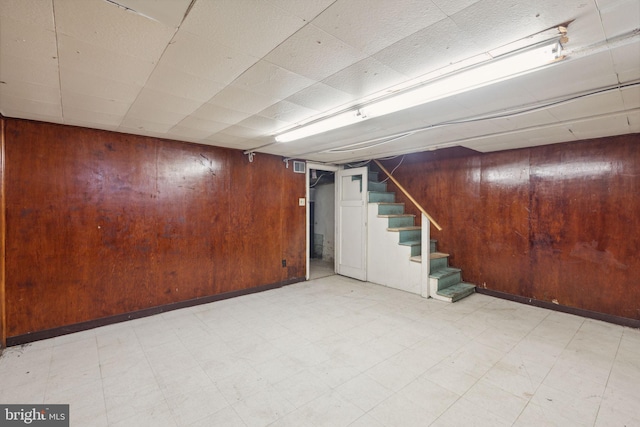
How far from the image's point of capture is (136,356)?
2.65 m

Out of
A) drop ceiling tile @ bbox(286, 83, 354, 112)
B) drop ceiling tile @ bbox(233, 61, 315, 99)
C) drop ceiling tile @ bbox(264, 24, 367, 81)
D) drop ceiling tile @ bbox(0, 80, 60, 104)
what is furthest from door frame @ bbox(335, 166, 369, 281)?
drop ceiling tile @ bbox(0, 80, 60, 104)

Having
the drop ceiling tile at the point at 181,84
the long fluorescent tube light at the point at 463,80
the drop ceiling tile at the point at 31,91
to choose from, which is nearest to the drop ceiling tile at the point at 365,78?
the long fluorescent tube light at the point at 463,80

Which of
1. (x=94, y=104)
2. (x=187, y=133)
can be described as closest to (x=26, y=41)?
(x=94, y=104)

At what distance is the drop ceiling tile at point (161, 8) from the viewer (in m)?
1.25

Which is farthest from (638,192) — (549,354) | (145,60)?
(145,60)

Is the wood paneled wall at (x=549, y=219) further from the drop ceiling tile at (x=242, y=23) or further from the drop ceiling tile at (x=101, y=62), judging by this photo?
the drop ceiling tile at (x=101, y=62)

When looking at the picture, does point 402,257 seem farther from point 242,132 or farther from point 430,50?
point 430,50

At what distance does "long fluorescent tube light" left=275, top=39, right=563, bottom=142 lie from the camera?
1610 millimetres

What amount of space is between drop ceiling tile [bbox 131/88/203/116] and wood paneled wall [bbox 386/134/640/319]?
13.3ft

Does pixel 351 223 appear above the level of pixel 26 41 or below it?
below

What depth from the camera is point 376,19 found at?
1.37m

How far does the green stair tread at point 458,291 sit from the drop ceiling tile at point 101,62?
4.34 m

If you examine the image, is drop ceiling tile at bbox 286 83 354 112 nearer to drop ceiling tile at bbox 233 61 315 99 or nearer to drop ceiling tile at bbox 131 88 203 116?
drop ceiling tile at bbox 233 61 315 99

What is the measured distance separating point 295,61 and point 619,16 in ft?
5.34
